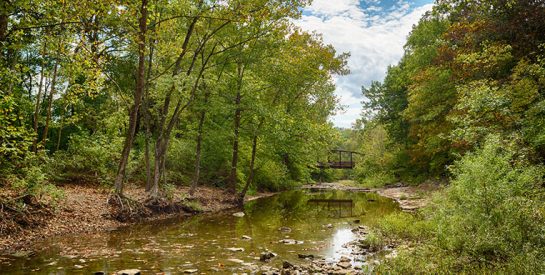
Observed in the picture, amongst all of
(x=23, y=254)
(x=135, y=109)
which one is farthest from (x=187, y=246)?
(x=135, y=109)

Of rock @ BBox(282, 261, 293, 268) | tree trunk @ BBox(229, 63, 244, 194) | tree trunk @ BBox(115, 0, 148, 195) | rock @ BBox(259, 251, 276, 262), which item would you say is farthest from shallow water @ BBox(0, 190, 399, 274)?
tree trunk @ BBox(229, 63, 244, 194)

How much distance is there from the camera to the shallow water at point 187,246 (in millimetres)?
8109

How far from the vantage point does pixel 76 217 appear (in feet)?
41.7

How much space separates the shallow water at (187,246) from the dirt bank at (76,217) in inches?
21.3

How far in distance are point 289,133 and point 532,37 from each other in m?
12.1

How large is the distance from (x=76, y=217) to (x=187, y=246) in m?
4.75

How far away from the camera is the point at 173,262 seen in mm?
8648

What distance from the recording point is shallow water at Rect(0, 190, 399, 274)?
8109 millimetres

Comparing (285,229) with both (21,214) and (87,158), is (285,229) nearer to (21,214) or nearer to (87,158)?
(21,214)

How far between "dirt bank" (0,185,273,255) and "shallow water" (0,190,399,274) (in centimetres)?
54

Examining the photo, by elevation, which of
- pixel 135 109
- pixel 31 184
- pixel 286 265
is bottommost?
pixel 286 265

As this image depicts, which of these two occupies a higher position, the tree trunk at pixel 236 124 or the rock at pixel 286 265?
the tree trunk at pixel 236 124

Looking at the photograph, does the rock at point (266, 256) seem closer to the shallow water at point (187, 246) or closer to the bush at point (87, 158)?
the shallow water at point (187, 246)

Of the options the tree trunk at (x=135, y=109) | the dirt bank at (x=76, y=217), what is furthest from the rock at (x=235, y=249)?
the tree trunk at (x=135, y=109)
